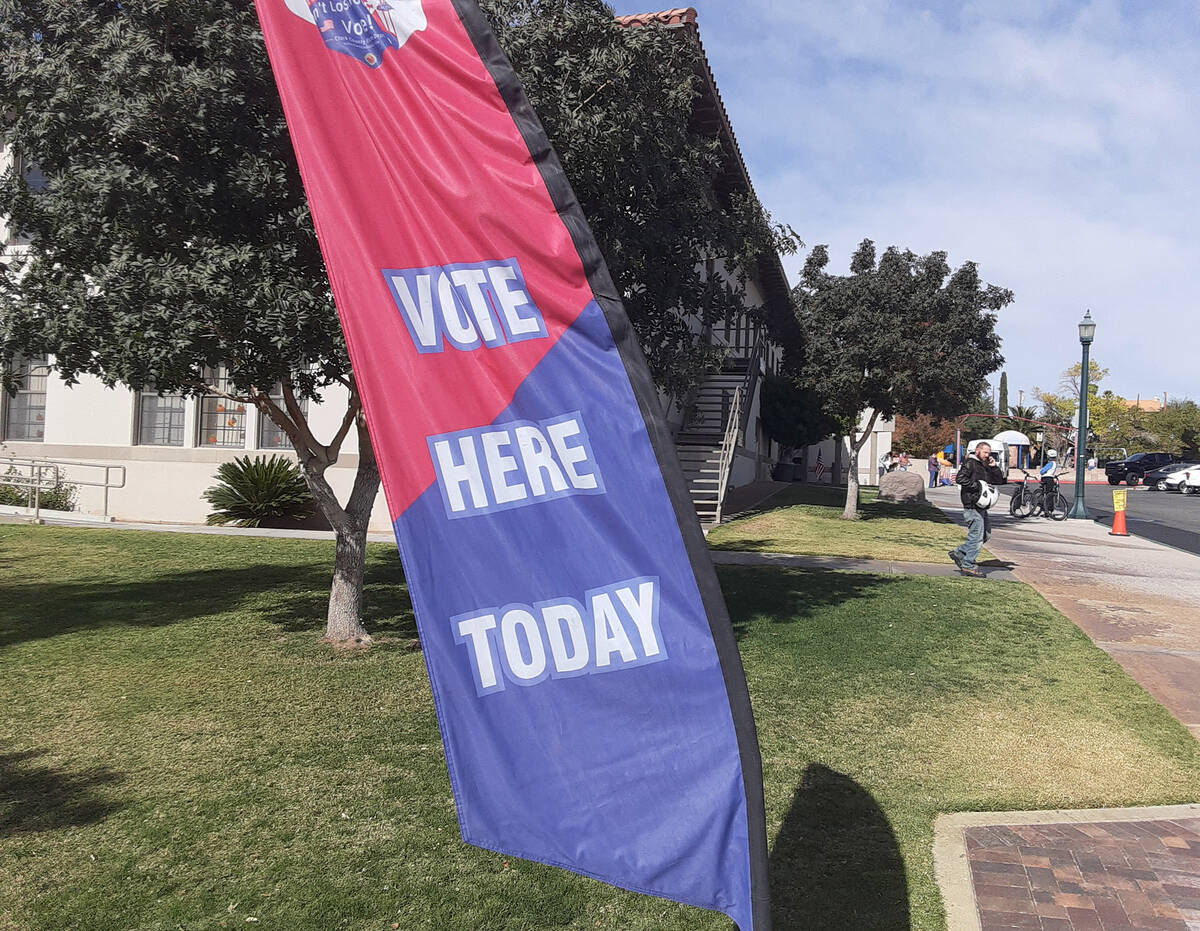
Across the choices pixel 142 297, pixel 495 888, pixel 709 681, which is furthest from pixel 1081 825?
pixel 142 297

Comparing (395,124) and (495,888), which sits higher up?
(395,124)

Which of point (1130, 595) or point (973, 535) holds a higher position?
point (973, 535)

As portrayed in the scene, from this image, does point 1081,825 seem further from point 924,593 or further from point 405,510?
point 924,593

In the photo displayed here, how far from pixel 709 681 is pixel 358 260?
1.27 meters

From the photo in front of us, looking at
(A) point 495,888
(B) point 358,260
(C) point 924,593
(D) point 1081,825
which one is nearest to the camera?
(B) point 358,260

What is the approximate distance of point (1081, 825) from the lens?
15.6ft

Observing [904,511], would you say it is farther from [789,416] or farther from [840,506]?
[789,416]

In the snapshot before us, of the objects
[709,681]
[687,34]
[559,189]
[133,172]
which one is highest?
[687,34]

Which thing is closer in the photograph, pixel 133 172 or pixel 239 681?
pixel 133 172

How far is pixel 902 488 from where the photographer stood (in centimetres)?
3103

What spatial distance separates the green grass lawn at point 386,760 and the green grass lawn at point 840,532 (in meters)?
5.41

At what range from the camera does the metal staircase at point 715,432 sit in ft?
65.1

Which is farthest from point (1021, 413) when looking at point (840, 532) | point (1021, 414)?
point (840, 532)

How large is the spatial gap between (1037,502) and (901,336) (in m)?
8.46
